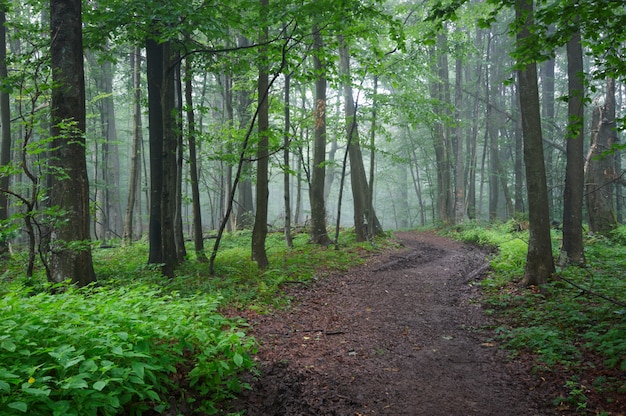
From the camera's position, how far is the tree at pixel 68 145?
19.0 feet

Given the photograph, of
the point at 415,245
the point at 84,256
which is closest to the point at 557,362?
the point at 84,256

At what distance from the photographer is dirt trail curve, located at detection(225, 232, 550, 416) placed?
3834 mm

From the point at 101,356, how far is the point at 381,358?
3417 millimetres

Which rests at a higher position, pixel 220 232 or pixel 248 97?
pixel 248 97

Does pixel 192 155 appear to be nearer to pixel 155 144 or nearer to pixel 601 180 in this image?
pixel 155 144

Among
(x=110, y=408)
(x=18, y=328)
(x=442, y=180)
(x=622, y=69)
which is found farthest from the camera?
(x=442, y=180)

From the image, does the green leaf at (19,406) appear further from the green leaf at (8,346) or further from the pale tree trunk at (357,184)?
the pale tree trunk at (357,184)

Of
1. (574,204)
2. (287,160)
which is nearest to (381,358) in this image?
(574,204)

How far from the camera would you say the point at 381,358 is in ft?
16.6

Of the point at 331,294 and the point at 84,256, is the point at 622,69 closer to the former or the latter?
the point at 331,294

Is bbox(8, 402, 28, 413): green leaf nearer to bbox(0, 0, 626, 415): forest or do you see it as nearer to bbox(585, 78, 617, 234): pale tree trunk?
bbox(0, 0, 626, 415): forest

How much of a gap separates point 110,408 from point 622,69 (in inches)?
245

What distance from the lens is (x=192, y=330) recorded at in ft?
12.8

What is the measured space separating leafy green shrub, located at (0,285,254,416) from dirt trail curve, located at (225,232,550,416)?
0.65 m
